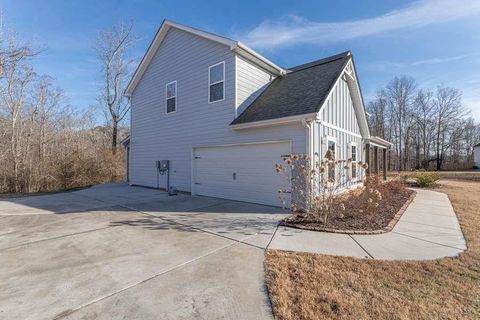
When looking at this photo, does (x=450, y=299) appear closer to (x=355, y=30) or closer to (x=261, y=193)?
(x=261, y=193)

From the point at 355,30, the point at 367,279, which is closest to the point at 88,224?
the point at 367,279

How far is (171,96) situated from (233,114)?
4.29 meters

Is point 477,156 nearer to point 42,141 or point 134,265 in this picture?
point 134,265

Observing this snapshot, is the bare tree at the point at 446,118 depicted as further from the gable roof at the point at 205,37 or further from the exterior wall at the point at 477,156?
the gable roof at the point at 205,37

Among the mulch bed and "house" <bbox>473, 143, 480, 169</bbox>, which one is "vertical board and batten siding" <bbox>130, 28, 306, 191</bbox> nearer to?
the mulch bed

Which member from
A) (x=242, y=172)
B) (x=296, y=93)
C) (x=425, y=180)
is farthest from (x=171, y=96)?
(x=425, y=180)

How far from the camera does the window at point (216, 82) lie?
30.7ft

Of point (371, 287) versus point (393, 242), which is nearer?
point (371, 287)

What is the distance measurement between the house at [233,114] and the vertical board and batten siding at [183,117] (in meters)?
0.04

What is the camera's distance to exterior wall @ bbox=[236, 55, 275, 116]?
9.00 m

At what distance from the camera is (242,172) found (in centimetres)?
869

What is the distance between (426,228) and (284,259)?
398cm

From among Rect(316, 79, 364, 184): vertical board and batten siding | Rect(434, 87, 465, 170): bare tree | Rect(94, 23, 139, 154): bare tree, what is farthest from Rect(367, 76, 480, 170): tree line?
Rect(94, 23, 139, 154): bare tree

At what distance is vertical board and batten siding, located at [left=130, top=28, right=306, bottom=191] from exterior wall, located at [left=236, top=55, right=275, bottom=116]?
0.14 metres
